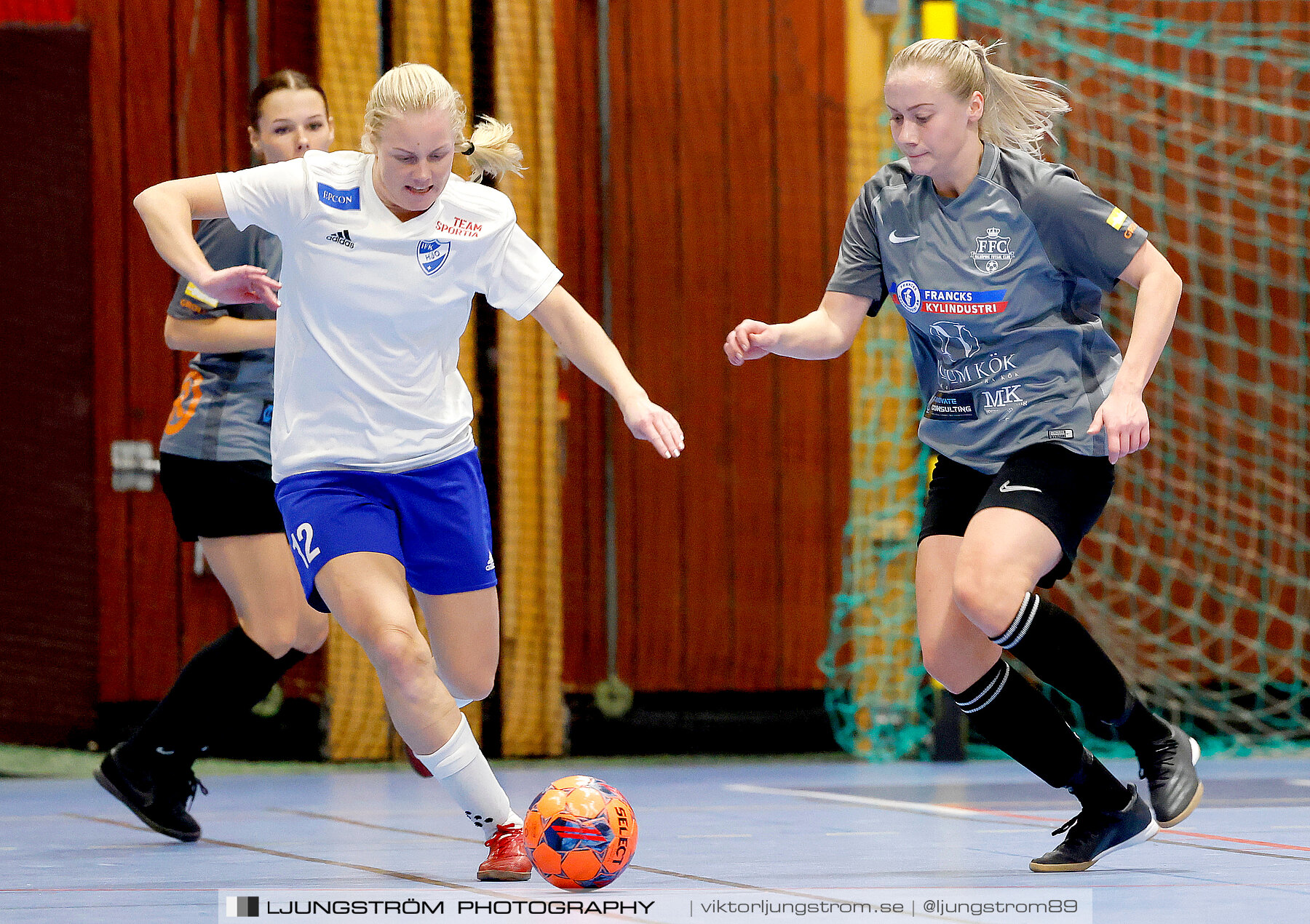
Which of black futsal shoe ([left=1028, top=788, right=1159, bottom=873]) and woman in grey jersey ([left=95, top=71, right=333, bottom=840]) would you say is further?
woman in grey jersey ([left=95, top=71, right=333, bottom=840])

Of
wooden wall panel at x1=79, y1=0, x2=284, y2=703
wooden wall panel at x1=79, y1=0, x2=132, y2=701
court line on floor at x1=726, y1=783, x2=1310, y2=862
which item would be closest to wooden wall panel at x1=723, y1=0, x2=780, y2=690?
court line on floor at x1=726, y1=783, x2=1310, y2=862

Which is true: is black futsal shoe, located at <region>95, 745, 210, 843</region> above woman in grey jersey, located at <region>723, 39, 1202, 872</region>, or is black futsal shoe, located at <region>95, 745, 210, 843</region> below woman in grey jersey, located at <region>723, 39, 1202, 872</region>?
below

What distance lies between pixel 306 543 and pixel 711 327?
379 centimetres

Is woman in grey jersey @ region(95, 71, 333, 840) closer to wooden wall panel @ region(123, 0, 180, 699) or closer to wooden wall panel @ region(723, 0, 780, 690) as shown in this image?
wooden wall panel @ region(123, 0, 180, 699)

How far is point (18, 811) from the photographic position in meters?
5.16

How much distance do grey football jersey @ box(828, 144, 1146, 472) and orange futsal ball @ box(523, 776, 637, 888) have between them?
44.6 inches

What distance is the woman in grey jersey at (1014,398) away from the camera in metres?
3.47

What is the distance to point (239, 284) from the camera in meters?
3.33

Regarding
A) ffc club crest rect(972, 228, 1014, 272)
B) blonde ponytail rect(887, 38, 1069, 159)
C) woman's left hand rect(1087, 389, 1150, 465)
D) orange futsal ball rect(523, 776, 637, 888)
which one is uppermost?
blonde ponytail rect(887, 38, 1069, 159)

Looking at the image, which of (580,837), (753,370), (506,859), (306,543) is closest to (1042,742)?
(580,837)

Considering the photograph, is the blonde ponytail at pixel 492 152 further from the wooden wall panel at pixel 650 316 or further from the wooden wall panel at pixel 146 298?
the wooden wall panel at pixel 146 298

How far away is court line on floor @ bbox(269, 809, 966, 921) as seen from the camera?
3.14m

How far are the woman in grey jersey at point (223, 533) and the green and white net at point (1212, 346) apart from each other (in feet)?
10.6

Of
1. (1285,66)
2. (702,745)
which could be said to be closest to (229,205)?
(702,745)
